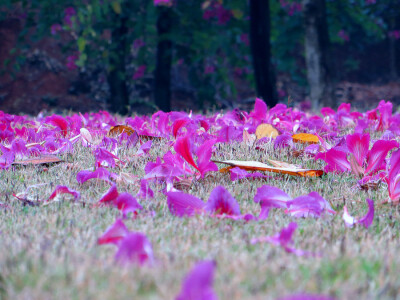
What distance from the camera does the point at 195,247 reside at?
1177mm

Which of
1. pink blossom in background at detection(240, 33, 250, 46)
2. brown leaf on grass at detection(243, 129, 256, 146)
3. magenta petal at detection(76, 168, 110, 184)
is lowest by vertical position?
magenta petal at detection(76, 168, 110, 184)

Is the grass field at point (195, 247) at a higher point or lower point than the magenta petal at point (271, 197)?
lower

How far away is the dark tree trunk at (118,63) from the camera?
8643mm

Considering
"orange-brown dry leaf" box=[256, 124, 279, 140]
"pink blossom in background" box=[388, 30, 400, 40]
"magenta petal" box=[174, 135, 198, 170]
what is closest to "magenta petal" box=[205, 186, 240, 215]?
"magenta petal" box=[174, 135, 198, 170]

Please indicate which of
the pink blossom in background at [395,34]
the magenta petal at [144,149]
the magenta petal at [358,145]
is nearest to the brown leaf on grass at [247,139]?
the magenta petal at [144,149]

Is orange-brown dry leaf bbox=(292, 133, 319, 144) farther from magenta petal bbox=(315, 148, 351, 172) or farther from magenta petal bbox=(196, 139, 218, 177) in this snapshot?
magenta petal bbox=(196, 139, 218, 177)

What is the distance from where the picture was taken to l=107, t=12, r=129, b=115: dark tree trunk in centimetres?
864

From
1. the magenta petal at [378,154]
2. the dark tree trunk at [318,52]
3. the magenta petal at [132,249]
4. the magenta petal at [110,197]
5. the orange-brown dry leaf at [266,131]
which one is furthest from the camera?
the dark tree trunk at [318,52]

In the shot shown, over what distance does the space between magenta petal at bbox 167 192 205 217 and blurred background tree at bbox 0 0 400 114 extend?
417cm

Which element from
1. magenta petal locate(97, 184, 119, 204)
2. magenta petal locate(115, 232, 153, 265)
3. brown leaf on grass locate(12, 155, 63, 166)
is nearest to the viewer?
magenta petal locate(115, 232, 153, 265)

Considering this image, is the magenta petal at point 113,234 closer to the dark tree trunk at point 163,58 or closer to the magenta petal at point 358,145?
the magenta petal at point 358,145

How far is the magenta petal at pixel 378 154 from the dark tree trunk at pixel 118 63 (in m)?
6.75

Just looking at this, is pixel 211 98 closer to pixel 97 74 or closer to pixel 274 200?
pixel 97 74

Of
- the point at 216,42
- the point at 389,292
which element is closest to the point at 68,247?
the point at 389,292
